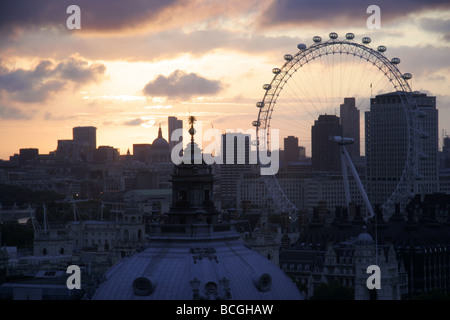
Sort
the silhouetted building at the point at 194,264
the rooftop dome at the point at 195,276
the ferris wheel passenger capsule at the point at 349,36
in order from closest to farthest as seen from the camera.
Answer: the rooftop dome at the point at 195,276 < the silhouetted building at the point at 194,264 < the ferris wheel passenger capsule at the point at 349,36

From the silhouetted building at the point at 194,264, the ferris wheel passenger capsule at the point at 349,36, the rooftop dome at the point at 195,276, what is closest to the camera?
the rooftop dome at the point at 195,276

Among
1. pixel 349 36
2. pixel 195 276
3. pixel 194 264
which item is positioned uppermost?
pixel 349 36

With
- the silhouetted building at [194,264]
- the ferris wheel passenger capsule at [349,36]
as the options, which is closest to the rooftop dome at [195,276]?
the silhouetted building at [194,264]

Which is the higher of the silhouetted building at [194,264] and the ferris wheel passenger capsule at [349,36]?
the ferris wheel passenger capsule at [349,36]

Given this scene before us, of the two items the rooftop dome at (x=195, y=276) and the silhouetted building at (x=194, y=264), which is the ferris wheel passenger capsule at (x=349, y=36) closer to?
the silhouetted building at (x=194, y=264)

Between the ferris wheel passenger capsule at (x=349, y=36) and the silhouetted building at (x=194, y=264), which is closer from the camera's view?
the silhouetted building at (x=194, y=264)

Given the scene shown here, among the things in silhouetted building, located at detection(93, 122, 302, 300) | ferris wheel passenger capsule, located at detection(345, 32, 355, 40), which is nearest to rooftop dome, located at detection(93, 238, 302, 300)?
silhouetted building, located at detection(93, 122, 302, 300)

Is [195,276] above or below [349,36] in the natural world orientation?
below

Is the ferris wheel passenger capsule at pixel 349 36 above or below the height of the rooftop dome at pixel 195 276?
above

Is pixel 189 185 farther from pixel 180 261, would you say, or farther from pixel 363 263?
pixel 363 263

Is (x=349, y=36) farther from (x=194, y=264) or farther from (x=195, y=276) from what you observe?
(x=195, y=276)

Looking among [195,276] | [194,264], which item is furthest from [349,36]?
[195,276]
